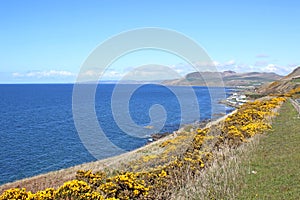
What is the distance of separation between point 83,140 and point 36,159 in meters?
11.2

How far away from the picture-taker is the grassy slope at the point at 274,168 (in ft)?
36.6

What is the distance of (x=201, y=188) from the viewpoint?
11.6 m

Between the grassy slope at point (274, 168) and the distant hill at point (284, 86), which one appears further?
the distant hill at point (284, 86)

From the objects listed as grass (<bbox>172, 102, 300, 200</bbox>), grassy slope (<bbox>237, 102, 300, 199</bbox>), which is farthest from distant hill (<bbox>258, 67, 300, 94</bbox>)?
grass (<bbox>172, 102, 300, 200</bbox>)

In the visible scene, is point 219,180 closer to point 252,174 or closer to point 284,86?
point 252,174

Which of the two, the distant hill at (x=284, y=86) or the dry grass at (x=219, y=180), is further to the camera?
Result: the distant hill at (x=284, y=86)

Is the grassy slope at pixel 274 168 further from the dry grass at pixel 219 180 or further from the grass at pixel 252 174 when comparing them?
the dry grass at pixel 219 180

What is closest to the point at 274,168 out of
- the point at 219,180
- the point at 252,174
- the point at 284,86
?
the point at 252,174

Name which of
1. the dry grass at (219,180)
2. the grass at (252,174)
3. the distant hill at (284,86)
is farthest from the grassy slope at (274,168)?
the distant hill at (284,86)

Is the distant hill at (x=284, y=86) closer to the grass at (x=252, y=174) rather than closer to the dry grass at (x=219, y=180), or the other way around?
the grass at (x=252, y=174)

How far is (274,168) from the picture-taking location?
45.2 ft

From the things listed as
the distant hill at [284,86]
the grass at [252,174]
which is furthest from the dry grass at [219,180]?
the distant hill at [284,86]

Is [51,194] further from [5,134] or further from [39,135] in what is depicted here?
[5,134]

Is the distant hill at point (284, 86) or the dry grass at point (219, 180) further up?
the distant hill at point (284, 86)
